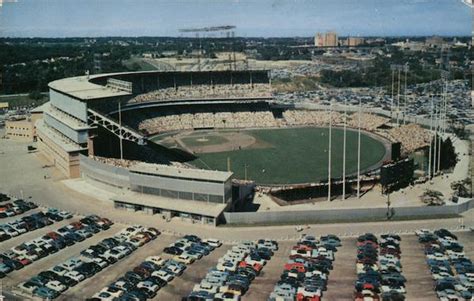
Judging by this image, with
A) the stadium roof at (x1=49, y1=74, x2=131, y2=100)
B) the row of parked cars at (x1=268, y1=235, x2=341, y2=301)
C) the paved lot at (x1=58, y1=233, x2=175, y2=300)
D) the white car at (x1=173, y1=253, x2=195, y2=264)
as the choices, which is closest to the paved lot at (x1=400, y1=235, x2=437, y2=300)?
the row of parked cars at (x1=268, y1=235, x2=341, y2=301)

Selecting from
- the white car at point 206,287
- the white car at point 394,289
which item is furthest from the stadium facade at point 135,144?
the white car at point 394,289

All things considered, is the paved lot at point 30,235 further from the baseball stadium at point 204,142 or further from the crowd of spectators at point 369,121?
the crowd of spectators at point 369,121

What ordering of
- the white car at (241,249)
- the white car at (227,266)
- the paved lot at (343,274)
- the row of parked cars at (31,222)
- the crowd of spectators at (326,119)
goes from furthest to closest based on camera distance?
1. the crowd of spectators at (326,119)
2. the row of parked cars at (31,222)
3. the white car at (241,249)
4. the white car at (227,266)
5. the paved lot at (343,274)

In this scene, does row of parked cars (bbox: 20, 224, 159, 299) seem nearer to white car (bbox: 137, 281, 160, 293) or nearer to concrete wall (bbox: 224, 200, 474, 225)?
white car (bbox: 137, 281, 160, 293)

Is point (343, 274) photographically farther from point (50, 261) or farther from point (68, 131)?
point (68, 131)

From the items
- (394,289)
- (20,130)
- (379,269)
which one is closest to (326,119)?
(20,130)
